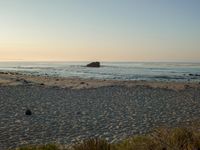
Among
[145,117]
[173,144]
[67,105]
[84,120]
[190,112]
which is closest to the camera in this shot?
[173,144]

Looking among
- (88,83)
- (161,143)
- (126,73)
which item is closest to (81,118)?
(161,143)

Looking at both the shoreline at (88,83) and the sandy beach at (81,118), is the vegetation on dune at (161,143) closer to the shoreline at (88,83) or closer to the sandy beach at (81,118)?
the sandy beach at (81,118)

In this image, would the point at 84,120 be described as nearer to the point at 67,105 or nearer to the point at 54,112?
the point at 54,112

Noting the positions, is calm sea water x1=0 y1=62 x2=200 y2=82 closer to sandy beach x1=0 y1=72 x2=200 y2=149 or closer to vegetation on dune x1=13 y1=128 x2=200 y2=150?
sandy beach x1=0 y1=72 x2=200 y2=149

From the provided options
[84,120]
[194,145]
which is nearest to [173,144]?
[194,145]

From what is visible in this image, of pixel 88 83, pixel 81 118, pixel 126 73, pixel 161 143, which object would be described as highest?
pixel 161 143

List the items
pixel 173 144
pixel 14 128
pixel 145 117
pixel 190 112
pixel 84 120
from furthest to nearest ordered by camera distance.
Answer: pixel 190 112 → pixel 145 117 → pixel 84 120 → pixel 14 128 → pixel 173 144

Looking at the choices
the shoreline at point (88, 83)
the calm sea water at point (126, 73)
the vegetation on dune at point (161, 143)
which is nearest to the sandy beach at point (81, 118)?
the vegetation on dune at point (161, 143)

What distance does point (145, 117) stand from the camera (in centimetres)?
1562

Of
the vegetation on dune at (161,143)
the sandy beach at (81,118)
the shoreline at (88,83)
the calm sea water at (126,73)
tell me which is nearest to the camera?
the vegetation on dune at (161,143)

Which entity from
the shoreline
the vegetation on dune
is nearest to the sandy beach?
the vegetation on dune

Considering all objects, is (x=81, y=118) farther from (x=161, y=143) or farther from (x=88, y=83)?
(x=88, y=83)

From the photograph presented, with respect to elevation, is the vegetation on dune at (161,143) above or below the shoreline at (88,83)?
above

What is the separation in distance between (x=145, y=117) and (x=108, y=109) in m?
2.73
